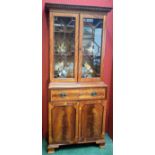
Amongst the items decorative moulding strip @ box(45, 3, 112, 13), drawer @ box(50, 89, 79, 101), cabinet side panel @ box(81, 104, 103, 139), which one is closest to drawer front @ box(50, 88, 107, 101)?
drawer @ box(50, 89, 79, 101)

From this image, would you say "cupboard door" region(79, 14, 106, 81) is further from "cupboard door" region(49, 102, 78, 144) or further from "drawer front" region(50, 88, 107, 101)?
"cupboard door" region(49, 102, 78, 144)

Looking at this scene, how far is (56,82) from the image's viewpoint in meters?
2.17

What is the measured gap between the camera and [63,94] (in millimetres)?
2098

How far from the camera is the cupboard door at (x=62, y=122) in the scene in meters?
2.13

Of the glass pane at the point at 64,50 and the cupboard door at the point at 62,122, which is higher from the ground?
the glass pane at the point at 64,50

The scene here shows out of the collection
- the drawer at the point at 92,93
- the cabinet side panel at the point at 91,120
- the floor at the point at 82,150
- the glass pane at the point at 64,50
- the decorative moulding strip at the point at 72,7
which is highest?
the decorative moulding strip at the point at 72,7

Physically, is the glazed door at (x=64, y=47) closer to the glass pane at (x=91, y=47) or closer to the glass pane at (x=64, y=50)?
the glass pane at (x=64, y=50)

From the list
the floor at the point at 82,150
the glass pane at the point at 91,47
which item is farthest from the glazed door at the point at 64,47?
the floor at the point at 82,150

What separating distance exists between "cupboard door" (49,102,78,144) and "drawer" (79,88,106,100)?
0.16 metres

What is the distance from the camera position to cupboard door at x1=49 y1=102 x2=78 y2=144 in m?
2.13

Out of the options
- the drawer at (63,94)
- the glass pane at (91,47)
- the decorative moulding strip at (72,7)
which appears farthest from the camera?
the glass pane at (91,47)
